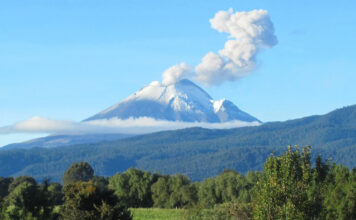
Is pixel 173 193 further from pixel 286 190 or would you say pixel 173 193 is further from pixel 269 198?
pixel 286 190

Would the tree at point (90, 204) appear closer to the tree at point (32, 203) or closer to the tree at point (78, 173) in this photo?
the tree at point (32, 203)

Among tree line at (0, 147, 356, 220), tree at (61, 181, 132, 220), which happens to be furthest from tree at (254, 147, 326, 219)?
tree at (61, 181, 132, 220)

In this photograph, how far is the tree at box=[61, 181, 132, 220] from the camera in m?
62.4

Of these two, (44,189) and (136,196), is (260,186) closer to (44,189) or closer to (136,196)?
(44,189)

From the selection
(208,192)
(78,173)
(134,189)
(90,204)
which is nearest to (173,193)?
(208,192)

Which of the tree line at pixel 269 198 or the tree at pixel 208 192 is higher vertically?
the tree line at pixel 269 198

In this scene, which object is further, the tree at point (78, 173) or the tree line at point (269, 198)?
the tree at point (78, 173)

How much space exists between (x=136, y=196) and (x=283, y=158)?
10358cm

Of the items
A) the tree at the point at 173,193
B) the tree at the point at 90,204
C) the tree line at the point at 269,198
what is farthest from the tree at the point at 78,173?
the tree at the point at 90,204

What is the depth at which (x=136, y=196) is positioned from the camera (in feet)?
529

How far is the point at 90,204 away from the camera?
210 ft

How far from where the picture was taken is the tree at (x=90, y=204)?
62.4 meters

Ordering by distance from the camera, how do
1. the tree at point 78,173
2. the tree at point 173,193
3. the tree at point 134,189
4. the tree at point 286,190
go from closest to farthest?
the tree at point 286,190 → the tree at point 173,193 → the tree at point 134,189 → the tree at point 78,173

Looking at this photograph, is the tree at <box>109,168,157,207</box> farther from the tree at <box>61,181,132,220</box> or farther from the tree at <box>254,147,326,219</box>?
the tree at <box>254,147,326,219</box>
